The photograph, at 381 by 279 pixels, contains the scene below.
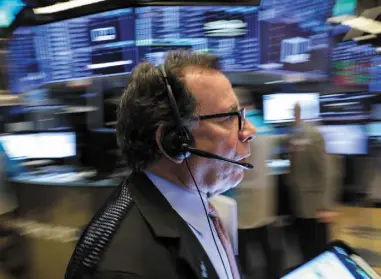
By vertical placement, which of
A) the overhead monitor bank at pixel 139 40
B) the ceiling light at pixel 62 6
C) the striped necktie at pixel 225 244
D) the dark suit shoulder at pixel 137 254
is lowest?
the striped necktie at pixel 225 244

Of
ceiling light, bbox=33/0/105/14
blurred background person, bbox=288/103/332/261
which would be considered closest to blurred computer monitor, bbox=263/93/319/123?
blurred background person, bbox=288/103/332/261

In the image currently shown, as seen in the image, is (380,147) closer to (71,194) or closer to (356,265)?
(71,194)

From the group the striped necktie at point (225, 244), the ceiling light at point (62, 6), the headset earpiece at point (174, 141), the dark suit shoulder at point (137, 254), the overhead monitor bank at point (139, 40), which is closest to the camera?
the dark suit shoulder at point (137, 254)

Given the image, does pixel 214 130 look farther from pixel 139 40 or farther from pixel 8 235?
pixel 139 40

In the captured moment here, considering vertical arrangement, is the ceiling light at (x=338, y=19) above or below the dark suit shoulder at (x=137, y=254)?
above

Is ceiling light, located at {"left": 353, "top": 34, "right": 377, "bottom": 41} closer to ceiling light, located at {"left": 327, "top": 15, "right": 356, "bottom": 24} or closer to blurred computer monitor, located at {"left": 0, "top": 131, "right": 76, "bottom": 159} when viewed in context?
ceiling light, located at {"left": 327, "top": 15, "right": 356, "bottom": 24}

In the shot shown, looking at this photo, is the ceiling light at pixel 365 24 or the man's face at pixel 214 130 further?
the ceiling light at pixel 365 24

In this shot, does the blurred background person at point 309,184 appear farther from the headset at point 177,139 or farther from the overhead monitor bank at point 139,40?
the headset at point 177,139

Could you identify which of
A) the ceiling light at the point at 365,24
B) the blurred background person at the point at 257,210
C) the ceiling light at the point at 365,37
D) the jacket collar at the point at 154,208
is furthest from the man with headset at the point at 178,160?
the ceiling light at the point at 365,37

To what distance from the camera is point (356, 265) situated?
4.59ft

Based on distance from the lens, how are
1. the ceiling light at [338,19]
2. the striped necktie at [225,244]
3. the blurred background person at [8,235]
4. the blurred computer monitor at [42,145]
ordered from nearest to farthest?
the striped necktie at [225,244] < the blurred background person at [8,235] < the blurred computer monitor at [42,145] < the ceiling light at [338,19]

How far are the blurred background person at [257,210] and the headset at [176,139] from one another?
2.63m

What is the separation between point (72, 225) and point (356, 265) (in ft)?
10.1

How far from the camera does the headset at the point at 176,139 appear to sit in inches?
43.3
